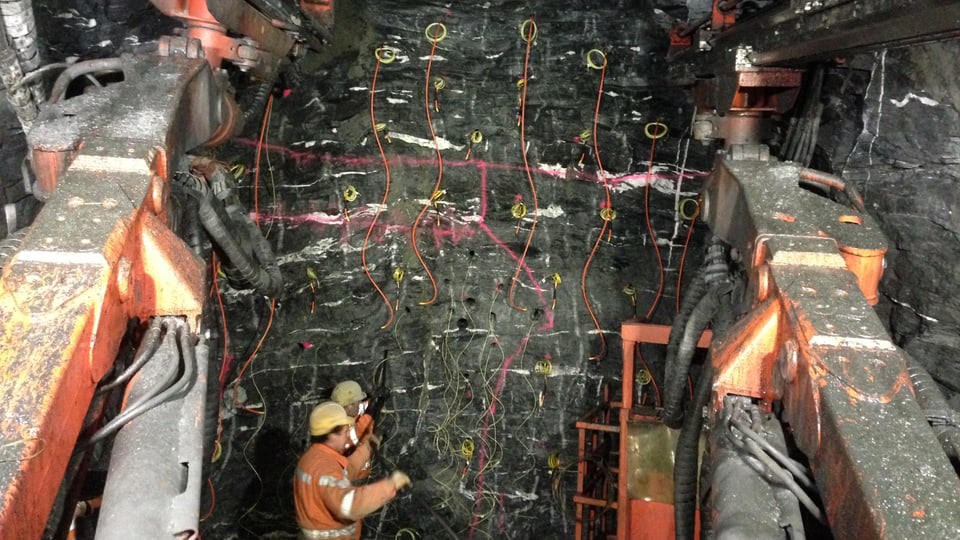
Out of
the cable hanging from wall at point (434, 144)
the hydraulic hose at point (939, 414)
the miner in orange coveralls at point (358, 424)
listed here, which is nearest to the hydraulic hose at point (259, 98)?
the cable hanging from wall at point (434, 144)

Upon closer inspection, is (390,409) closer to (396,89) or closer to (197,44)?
(396,89)

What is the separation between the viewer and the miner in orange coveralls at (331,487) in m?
3.77

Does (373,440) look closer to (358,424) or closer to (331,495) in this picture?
(358,424)

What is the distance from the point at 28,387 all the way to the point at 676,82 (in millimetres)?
3778

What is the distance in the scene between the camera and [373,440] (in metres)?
4.76

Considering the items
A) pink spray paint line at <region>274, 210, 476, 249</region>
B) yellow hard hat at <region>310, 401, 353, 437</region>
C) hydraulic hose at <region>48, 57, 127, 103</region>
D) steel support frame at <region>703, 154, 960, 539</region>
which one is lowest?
yellow hard hat at <region>310, 401, 353, 437</region>

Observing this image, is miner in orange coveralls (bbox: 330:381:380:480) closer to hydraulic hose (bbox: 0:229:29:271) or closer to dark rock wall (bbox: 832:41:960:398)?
hydraulic hose (bbox: 0:229:29:271)

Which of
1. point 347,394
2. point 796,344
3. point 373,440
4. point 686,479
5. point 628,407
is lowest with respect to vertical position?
point 373,440

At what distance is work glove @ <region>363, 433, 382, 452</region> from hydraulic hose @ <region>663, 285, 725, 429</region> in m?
2.17

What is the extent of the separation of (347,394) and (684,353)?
2388 millimetres

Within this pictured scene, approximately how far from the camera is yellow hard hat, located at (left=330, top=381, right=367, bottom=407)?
4.52m

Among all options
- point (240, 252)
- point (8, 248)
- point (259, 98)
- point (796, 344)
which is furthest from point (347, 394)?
point (796, 344)

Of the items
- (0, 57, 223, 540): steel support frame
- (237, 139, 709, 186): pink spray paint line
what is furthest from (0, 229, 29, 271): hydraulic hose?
(237, 139, 709, 186): pink spray paint line

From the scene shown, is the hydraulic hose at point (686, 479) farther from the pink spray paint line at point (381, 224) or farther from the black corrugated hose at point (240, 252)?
the pink spray paint line at point (381, 224)
